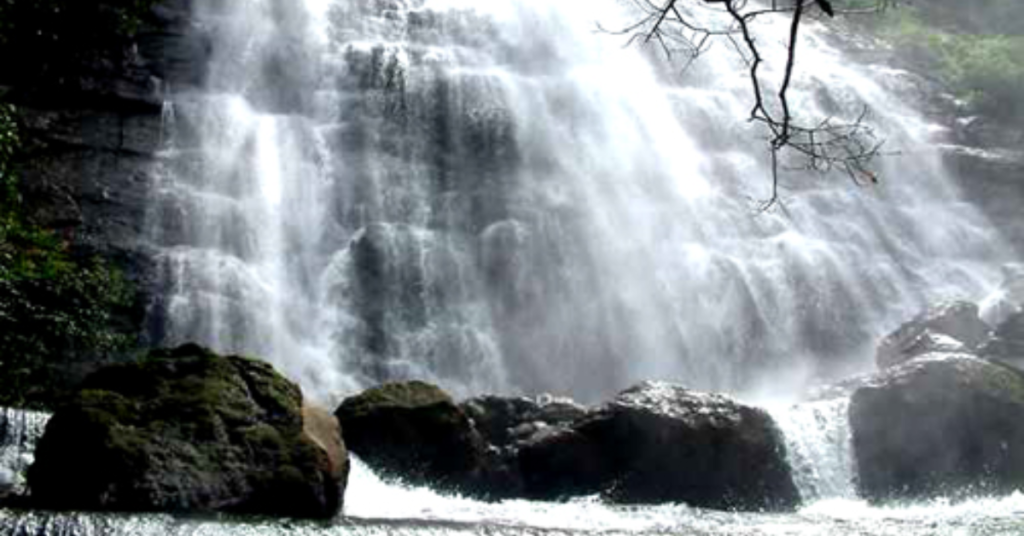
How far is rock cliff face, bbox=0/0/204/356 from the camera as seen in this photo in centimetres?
2023

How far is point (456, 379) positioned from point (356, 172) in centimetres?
580

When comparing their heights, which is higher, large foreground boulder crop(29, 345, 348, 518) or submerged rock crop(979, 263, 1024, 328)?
large foreground boulder crop(29, 345, 348, 518)

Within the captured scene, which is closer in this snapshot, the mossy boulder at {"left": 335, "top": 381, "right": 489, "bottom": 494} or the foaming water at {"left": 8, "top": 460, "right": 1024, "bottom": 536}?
the foaming water at {"left": 8, "top": 460, "right": 1024, "bottom": 536}

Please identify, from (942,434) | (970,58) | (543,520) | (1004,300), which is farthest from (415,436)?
(970,58)

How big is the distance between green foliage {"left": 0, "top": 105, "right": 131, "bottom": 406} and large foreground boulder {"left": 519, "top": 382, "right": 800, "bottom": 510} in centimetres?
604

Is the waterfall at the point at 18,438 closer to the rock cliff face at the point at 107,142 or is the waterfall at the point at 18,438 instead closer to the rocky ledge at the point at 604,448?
the rocky ledge at the point at 604,448

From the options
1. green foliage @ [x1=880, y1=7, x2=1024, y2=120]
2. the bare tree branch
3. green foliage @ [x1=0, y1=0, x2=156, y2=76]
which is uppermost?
the bare tree branch

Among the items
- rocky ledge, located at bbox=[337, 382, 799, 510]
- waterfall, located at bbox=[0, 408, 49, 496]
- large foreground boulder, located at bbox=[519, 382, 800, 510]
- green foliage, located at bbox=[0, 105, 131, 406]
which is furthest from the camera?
large foreground boulder, located at bbox=[519, 382, 800, 510]

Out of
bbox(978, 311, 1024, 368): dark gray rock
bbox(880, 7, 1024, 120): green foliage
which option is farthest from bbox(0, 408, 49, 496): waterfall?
bbox(880, 7, 1024, 120): green foliage

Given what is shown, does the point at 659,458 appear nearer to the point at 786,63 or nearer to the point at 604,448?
the point at 604,448

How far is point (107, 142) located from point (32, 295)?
35.8ft

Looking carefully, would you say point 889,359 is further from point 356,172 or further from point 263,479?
point 263,479

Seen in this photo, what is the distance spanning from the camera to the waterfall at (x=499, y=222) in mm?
21219

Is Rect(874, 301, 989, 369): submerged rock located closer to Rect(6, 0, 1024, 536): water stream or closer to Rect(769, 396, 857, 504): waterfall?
Rect(6, 0, 1024, 536): water stream
